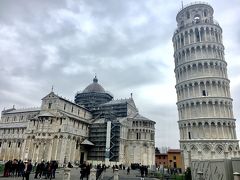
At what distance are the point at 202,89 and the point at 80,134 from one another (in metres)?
28.0

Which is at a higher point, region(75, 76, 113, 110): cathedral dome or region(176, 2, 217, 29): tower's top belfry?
region(176, 2, 217, 29): tower's top belfry

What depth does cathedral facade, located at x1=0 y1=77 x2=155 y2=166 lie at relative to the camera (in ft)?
143

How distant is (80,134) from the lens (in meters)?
47.8

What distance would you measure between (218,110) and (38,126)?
118 feet

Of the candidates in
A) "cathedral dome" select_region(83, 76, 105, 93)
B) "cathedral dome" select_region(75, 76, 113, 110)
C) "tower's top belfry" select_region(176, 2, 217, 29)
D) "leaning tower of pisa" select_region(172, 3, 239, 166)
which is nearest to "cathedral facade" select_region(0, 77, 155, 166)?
"cathedral dome" select_region(75, 76, 113, 110)

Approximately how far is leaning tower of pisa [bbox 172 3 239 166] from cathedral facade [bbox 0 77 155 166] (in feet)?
51.0

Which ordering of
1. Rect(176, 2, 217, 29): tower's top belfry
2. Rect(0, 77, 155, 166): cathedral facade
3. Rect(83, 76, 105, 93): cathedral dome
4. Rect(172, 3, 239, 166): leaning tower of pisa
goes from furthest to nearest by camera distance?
Rect(83, 76, 105, 93): cathedral dome, Rect(0, 77, 155, 166): cathedral facade, Rect(176, 2, 217, 29): tower's top belfry, Rect(172, 3, 239, 166): leaning tower of pisa

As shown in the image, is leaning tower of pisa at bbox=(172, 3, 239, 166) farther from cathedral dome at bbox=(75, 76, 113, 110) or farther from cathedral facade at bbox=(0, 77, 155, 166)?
cathedral dome at bbox=(75, 76, 113, 110)

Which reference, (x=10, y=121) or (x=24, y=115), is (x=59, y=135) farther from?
(x=10, y=121)

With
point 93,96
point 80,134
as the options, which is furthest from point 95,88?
point 80,134

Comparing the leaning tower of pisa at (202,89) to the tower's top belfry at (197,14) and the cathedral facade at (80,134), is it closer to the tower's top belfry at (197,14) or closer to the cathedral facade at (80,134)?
the tower's top belfry at (197,14)

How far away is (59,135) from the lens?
43.2 meters

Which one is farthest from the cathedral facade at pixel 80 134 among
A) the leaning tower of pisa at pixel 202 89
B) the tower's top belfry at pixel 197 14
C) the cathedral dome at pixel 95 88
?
the tower's top belfry at pixel 197 14

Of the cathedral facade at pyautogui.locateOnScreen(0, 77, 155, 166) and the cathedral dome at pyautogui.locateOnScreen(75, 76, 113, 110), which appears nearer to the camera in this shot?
the cathedral facade at pyautogui.locateOnScreen(0, 77, 155, 166)
